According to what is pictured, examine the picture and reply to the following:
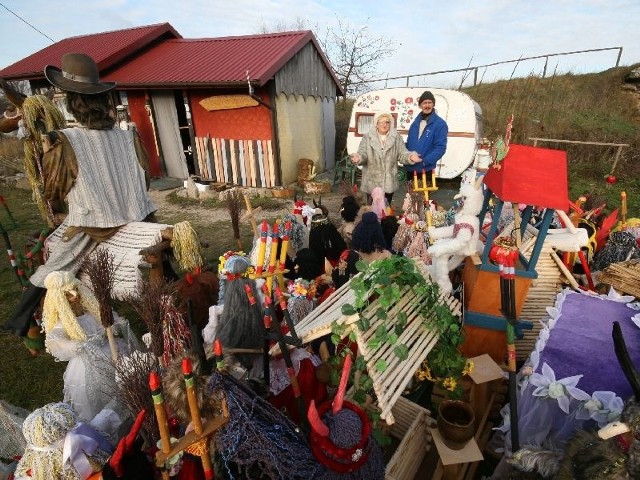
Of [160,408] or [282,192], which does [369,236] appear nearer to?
Answer: [160,408]

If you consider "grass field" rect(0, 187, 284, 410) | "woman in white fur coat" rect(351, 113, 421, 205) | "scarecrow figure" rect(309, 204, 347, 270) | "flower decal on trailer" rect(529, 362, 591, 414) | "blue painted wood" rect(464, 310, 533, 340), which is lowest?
"grass field" rect(0, 187, 284, 410)

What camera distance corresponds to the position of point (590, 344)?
9.10ft

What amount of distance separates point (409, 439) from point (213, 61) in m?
11.9

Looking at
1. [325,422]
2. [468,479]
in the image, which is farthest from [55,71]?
[468,479]

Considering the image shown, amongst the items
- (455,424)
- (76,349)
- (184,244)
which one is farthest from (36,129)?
(455,424)

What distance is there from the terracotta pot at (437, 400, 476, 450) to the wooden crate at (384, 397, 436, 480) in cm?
24

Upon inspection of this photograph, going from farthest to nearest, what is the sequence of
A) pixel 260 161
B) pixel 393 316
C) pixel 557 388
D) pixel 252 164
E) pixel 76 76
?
pixel 252 164 → pixel 260 161 → pixel 76 76 → pixel 393 316 → pixel 557 388

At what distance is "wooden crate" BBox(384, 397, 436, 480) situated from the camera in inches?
100

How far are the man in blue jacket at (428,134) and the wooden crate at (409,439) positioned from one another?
13.8 ft

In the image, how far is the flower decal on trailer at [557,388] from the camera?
234cm

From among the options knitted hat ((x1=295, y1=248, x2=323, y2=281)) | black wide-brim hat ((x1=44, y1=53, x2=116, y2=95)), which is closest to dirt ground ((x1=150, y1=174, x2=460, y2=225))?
knitted hat ((x1=295, y1=248, x2=323, y2=281))

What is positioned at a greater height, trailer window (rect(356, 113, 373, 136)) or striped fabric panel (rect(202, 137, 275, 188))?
trailer window (rect(356, 113, 373, 136))

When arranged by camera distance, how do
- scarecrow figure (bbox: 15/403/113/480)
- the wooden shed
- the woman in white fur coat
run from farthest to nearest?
the wooden shed
the woman in white fur coat
scarecrow figure (bbox: 15/403/113/480)

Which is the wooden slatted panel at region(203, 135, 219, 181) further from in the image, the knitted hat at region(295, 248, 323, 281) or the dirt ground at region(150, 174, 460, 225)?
the knitted hat at region(295, 248, 323, 281)
